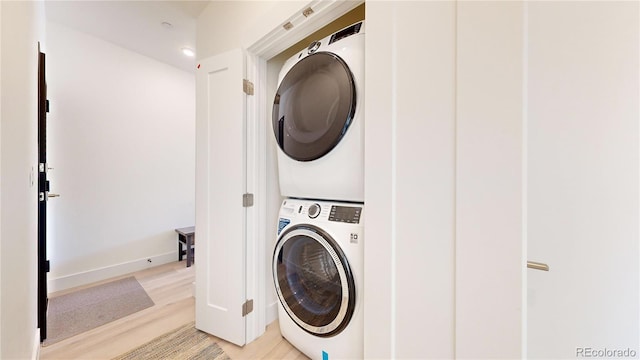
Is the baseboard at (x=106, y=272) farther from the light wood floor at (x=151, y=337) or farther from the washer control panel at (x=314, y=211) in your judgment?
the washer control panel at (x=314, y=211)

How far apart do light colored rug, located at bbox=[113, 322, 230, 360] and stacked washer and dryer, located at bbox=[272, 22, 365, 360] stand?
52 centimetres

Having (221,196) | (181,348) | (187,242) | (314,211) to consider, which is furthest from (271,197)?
(187,242)

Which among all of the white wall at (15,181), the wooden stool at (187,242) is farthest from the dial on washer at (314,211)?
the wooden stool at (187,242)

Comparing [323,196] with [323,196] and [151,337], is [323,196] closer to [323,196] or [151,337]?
Result: [323,196]

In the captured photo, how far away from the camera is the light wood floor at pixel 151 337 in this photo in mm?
1417

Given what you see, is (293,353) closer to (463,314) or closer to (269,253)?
(269,253)

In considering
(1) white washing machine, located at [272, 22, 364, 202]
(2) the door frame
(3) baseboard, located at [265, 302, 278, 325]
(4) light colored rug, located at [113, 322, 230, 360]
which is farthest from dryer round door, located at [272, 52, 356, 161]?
(4) light colored rug, located at [113, 322, 230, 360]

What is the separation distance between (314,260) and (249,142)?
881mm

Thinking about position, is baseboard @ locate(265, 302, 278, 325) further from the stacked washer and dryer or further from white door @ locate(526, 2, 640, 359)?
white door @ locate(526, 2, 640, 359)

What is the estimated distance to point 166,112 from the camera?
9.66ft

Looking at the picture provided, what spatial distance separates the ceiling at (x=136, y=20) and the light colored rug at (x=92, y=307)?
8.59 feet

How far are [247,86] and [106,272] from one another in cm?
270

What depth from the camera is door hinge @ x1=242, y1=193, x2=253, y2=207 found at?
1495 mm

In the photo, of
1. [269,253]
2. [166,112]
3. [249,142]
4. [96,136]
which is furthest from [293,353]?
[166,112]
